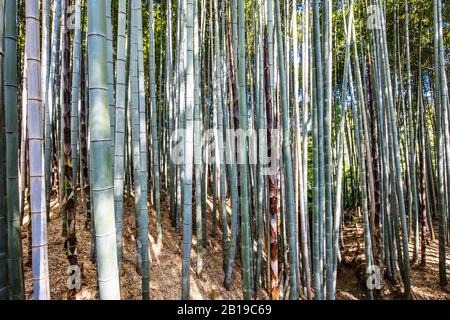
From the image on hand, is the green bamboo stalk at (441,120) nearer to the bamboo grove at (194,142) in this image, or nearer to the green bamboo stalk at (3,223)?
the bamboo grove at (194,142)

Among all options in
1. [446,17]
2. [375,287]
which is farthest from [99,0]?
[446,17]

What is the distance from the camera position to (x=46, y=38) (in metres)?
2.51

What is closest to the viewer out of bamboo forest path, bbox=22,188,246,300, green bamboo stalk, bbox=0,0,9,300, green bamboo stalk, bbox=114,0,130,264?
green bamboo stalk, bbox=0,0,9,300

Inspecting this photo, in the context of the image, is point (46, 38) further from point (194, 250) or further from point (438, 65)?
point (438, 65)

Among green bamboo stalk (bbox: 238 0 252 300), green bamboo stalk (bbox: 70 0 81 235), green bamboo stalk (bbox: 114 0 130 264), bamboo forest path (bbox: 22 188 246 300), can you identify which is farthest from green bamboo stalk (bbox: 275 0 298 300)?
green bamboo stalk (bbox: 70 0 81 235)

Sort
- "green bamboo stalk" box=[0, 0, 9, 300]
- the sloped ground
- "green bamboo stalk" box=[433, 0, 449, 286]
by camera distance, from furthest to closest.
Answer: the sloped ground, "green bamboo stalk" box=[433, 0, 449, 286], "green bamboo stalk" box=[0, 0, 9, 300]

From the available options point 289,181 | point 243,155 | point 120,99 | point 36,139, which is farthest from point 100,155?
point 289,181

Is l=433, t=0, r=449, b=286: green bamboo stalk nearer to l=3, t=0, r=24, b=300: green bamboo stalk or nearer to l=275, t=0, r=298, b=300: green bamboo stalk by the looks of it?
l=275, t=0, r=298, b=300: green bamboo stalk

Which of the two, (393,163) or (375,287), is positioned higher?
(393,163)

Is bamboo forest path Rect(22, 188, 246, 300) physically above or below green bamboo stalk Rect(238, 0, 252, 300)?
below

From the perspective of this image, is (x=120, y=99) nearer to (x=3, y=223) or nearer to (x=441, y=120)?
(x=3, y=223)

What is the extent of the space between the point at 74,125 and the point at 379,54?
3.44 m

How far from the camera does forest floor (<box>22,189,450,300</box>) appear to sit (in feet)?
8.51

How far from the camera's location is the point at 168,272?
3426 mm
